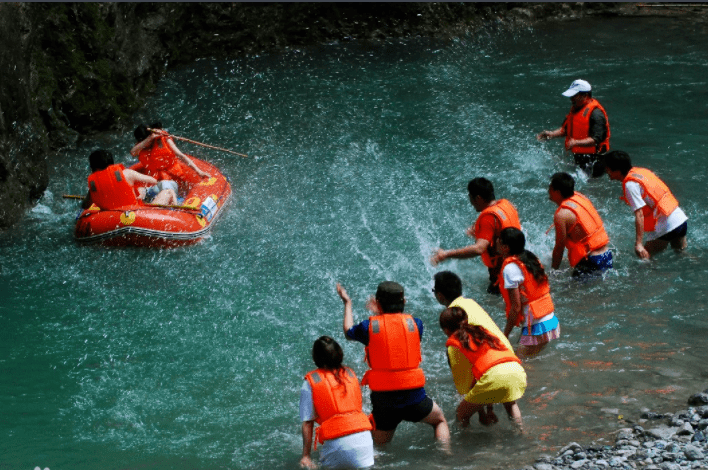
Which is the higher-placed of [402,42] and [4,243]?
[402,42]

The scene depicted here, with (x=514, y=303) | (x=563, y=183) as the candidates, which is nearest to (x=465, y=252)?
(x=514, y=303)

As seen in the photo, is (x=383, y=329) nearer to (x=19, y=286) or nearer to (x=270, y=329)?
(x=270, y=329)

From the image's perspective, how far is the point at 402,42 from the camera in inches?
667

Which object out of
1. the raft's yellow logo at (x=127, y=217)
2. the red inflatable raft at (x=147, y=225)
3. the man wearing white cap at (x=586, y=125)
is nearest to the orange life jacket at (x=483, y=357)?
the man wearing white cap at (x=586, y=125)

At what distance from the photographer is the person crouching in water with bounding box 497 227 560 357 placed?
6738 mm

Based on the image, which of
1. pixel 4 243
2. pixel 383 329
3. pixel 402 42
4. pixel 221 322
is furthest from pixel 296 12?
pixel 383 329

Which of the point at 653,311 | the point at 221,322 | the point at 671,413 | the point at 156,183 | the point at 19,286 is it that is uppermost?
the point at 156,183

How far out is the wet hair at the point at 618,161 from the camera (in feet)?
27.1

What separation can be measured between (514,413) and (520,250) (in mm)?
1330

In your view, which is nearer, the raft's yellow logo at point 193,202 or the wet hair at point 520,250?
the wet hair at point 520,250

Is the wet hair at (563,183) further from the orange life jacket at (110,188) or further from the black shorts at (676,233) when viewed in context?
the orange life jacket at (110,188)

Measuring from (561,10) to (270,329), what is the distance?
12156 mm

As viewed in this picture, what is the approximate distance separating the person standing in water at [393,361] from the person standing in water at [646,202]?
314cm

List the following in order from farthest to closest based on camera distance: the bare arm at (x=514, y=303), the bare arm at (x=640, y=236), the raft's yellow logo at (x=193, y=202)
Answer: the raft's yellow logo at (x=193, y=202), the bare arm at (x=640, y=236), the bare arm at (x=514, y=303)
